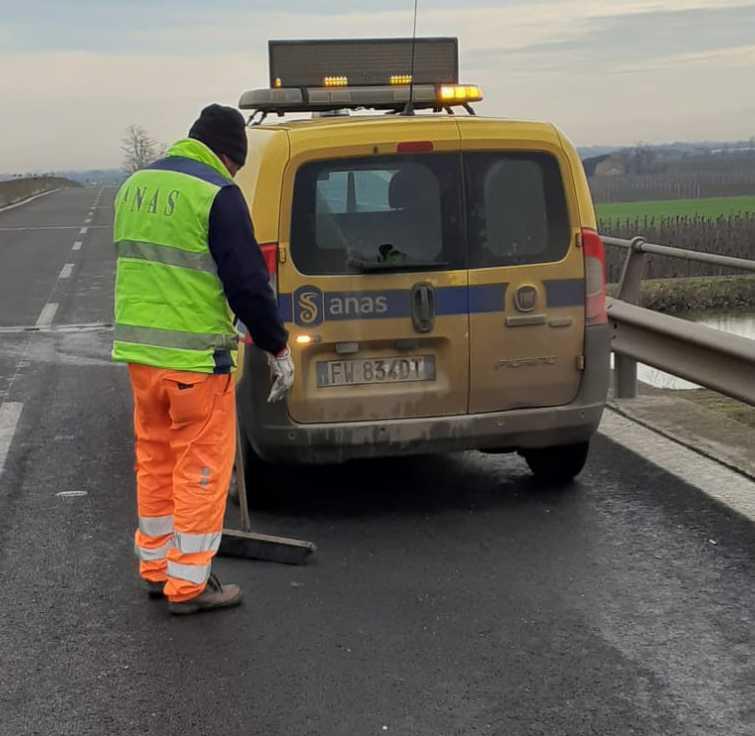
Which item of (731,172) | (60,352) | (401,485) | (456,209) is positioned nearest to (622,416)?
(401,485)

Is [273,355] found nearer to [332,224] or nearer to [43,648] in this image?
[332,224]

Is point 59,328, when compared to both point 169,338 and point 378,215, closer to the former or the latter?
point 378,215

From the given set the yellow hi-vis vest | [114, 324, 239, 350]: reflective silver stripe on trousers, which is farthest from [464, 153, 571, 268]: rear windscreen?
[114, 324, 239, 350]: reflective silver stripe on trousers

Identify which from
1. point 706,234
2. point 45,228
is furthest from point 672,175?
point 45,228

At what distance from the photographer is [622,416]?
7.57 m

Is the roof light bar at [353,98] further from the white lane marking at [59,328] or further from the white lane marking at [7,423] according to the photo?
the white lane marking at [59,328]

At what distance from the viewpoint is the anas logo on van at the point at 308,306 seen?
5207 mm

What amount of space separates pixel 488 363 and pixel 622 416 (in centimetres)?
242

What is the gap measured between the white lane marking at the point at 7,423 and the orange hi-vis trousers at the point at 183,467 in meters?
2.21

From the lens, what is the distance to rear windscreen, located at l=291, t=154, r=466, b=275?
5.25 m

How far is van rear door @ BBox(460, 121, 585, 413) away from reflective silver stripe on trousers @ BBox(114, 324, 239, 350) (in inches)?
56.8

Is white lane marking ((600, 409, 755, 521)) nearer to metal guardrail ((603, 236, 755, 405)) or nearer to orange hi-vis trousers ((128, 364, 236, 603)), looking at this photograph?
metal guardrail ((603, 236, 755, 405))

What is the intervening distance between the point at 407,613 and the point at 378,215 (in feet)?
6.27

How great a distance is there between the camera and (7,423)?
7723 millimetres
